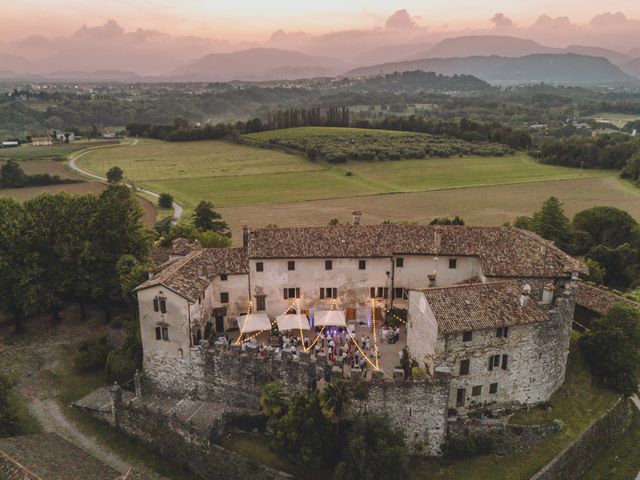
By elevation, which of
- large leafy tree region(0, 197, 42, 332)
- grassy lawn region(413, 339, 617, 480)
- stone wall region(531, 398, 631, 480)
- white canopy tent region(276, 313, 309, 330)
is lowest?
stone wall region(531, 398, 631, 480)

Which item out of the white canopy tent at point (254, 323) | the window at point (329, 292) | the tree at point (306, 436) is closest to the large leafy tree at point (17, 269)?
the white canopy tent at point (254, 323)

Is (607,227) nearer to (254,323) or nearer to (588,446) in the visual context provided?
(588,446)

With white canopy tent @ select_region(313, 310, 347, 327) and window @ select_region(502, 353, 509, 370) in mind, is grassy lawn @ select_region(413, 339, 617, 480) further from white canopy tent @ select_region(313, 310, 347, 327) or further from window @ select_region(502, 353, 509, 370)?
white canopy tent @ select_region(313, 310, 347, 327)

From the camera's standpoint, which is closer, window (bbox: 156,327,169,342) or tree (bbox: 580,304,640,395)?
window (bbox: 156,327,169,342)

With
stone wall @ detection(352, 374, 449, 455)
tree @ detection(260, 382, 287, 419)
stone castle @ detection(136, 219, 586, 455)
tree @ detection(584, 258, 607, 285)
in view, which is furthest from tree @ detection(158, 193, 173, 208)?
stone wall @ detection(352, 374, 449, 455)

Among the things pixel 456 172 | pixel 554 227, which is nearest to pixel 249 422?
pixel 554 227

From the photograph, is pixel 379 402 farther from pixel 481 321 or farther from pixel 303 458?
pixel 481 321
